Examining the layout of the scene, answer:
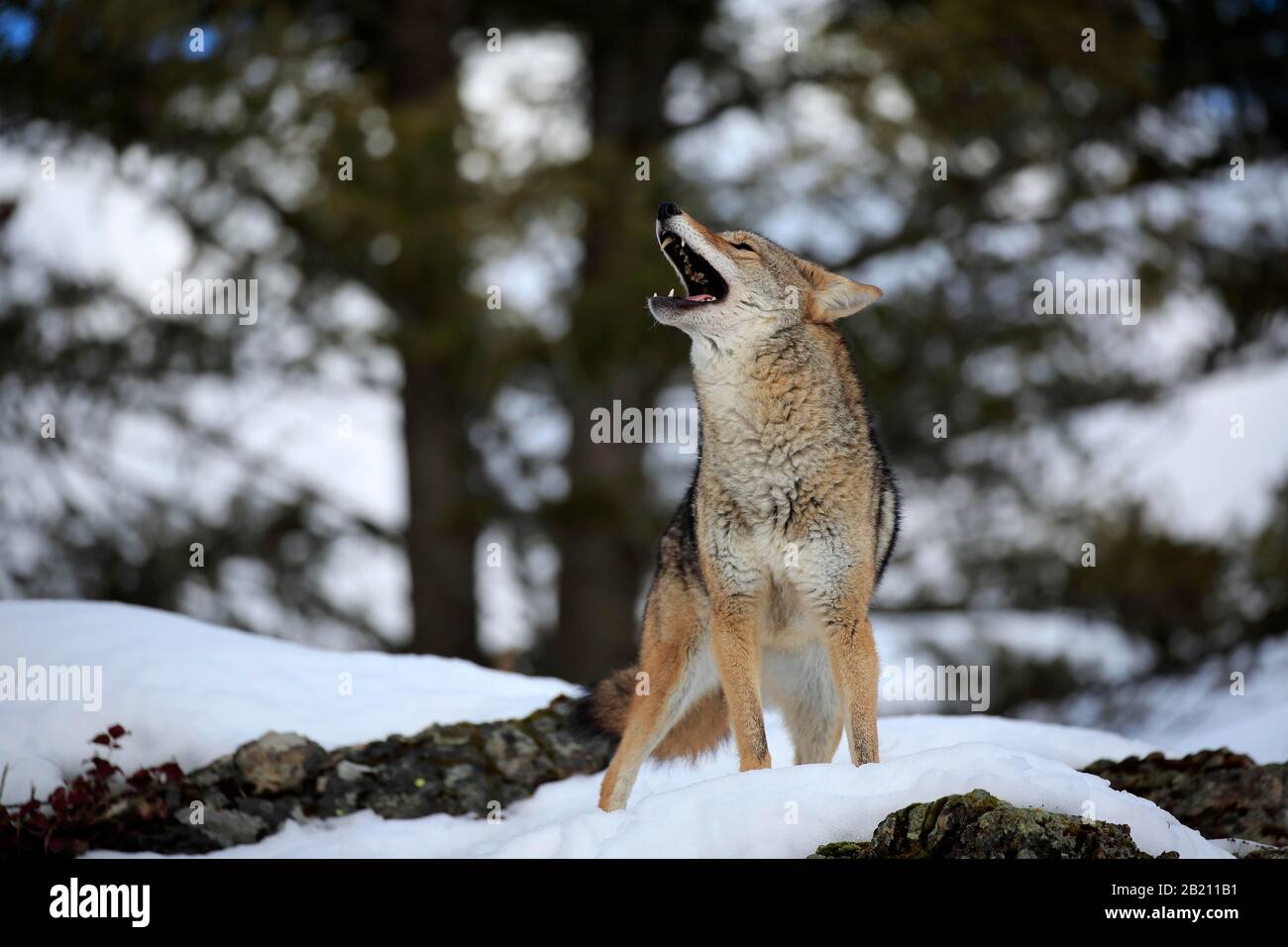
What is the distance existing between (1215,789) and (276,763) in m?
4.26

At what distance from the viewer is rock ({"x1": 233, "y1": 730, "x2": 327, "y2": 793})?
6.52 metres

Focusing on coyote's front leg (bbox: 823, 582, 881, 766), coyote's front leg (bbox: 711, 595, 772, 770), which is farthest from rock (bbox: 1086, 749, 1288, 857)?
coyote's front leg (bbox: 711, 595, 772, 770)

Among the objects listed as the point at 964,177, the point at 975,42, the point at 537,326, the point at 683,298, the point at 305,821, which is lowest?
the point at 305,821

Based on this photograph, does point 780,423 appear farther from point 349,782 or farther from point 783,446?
point 349,782

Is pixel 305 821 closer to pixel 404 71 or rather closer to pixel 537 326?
pixel 537 326

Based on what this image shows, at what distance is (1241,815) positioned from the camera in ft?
20.6

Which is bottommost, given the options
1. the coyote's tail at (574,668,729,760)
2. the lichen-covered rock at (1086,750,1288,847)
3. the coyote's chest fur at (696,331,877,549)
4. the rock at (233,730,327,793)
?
the lichen-covered rock at (1086,750,1288,847)

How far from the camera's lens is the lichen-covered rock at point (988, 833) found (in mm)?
4660

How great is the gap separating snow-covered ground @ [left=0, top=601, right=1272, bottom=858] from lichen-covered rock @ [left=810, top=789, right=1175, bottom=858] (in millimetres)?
125

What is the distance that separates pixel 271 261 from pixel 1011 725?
9659 millimetres

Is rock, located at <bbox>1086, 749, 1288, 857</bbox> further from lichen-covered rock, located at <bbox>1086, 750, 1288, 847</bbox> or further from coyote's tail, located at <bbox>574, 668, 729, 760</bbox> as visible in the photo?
coyote's tail, located at <bbox>574, 668, 729, 760</bbox>

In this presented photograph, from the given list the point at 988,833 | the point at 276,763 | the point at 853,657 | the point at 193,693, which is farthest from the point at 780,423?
the point at 193,693

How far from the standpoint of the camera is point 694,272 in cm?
593
